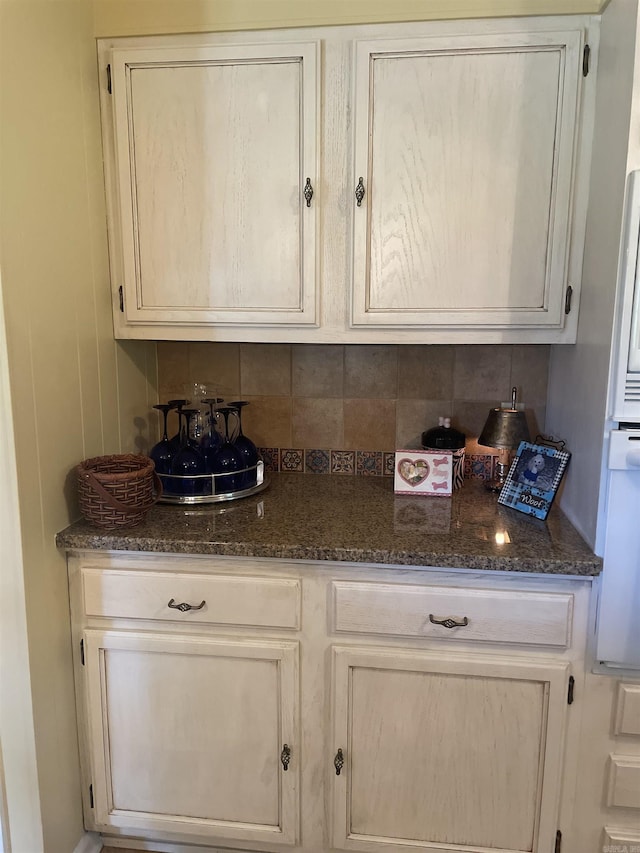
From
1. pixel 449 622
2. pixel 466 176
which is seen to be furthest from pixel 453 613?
pixel 466 176

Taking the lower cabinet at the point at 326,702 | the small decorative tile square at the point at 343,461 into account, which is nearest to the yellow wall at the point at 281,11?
the small decorative tile square at the point at 343,461

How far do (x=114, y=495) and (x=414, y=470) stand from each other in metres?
0.84

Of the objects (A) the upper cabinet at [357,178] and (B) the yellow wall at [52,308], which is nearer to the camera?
(B) the yellow wall at [52,308]

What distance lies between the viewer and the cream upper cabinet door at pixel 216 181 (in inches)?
57.1

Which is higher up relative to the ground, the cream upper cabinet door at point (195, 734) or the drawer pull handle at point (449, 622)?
the drawer pull handle at point (449, 622)

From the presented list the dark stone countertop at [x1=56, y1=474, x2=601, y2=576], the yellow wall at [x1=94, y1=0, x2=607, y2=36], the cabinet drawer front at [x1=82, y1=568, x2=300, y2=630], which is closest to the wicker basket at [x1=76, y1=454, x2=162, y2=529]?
the dark stone countertop at [x1=56, y1=474, x2=601, y2=576]

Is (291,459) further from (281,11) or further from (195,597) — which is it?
(281,11)

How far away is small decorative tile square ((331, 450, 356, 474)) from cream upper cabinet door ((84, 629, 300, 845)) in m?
0.66

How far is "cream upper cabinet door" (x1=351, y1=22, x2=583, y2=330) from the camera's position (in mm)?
1382

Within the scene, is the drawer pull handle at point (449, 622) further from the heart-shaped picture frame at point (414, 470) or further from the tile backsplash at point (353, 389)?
the tile backsplash at point (353, 389)

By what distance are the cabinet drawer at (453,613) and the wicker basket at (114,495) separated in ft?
1.68

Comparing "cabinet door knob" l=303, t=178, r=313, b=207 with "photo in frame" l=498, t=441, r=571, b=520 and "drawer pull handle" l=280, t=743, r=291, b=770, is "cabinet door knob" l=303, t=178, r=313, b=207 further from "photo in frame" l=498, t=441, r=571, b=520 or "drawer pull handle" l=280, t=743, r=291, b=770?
"drawer pull handle" l=280, t=743, r=291, b=770

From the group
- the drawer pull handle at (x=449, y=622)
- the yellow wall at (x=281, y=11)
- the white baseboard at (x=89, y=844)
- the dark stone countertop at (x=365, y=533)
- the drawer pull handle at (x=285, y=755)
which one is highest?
the yellow wall at (x=281, y=11)

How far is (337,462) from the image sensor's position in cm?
191
